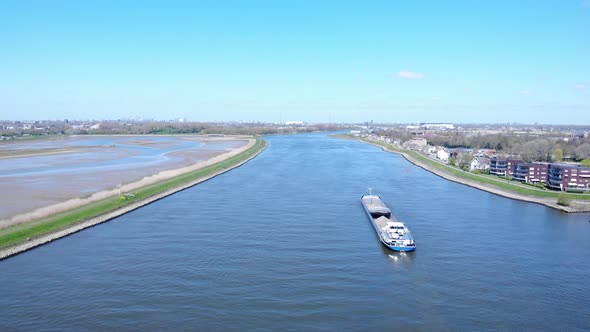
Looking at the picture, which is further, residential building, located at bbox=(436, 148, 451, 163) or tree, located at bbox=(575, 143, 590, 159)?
residential building, located at bbox=(436, 148, 451, 163)

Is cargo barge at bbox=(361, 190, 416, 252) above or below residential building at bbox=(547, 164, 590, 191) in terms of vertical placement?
below

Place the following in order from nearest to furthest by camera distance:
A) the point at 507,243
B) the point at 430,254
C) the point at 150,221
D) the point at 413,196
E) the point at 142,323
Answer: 1. the point at 142,323
2. the point at 430,254
3. the point at 507,243
4. the point at 150,221
5. the point at 413,196

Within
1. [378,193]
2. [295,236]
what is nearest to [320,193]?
[378,193]

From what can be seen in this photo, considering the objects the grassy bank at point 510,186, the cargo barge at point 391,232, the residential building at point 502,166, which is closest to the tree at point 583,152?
the residential building at point 502,166

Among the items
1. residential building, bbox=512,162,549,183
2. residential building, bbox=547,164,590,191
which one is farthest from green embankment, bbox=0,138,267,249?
residential building, bbox=547,164,590,191

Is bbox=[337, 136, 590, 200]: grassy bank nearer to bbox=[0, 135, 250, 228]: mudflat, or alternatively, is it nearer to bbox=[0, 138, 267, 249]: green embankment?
bbox=[0, 138, 267, 249]: green embankment

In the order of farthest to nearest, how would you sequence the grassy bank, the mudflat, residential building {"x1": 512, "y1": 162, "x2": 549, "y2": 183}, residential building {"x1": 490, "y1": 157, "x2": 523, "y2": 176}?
residential building {"x1": 490, "y1": 157, "x2": 523, "y2": 176} < residential building {"x1": 512, "y1": 162, "x2": 549, "y2": 183} < the grassy bank < the mudflat

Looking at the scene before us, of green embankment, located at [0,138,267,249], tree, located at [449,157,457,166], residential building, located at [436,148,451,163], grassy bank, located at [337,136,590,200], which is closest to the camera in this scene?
green embankment, located at [0,138,267,249]

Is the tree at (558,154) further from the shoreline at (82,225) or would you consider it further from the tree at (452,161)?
the shoreline at (82,225)

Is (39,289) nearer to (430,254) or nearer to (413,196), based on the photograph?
(430,254)
